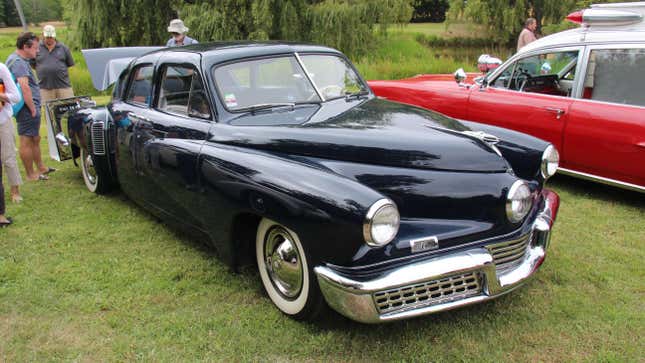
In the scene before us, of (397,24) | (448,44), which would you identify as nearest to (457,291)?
(397,24)

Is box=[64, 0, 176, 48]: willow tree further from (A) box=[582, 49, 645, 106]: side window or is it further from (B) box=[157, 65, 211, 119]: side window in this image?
(A) box=[582, 49, 645, 106]: side window

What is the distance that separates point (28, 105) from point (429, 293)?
497 centimetres

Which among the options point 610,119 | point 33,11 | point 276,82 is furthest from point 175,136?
point 33,11

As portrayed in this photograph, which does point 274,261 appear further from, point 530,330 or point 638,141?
point 638,141

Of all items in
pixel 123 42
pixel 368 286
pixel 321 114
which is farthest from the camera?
pixel 123 42

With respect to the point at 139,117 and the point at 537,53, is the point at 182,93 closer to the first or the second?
the point at 139,117

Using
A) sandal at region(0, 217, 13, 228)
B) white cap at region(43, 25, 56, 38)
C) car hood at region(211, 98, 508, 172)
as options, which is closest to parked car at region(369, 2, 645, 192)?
car hood at region(211, 98, 508, 172)

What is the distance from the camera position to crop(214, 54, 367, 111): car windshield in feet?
12.4

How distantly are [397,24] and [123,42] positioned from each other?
7.95 meters

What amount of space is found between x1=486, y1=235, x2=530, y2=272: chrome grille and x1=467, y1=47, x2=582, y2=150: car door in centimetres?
267

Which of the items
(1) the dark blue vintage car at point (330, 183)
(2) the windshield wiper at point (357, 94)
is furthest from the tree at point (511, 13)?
(1) the dark blue vintage car at point (330, 183)

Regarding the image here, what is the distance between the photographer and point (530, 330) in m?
3.03

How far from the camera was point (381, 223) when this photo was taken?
8.54 feet

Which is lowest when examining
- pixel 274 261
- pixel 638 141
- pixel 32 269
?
pixel 32 269
